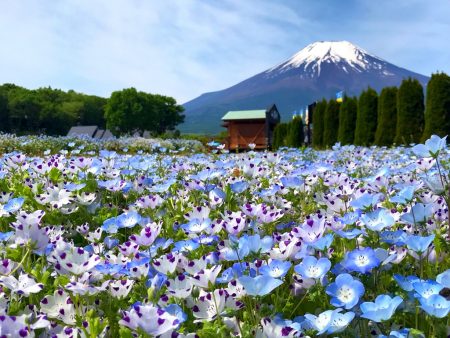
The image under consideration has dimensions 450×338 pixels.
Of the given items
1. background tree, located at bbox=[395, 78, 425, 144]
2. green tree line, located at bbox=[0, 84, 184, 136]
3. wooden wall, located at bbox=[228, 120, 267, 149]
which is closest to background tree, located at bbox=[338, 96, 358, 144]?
background tree, located at bbox=[395, 78, 425, 144]

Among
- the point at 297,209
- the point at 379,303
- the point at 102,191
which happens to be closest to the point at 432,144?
the point at 379,303

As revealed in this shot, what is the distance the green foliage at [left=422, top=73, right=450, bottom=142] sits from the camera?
52.8ft

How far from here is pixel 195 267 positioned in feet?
5.13

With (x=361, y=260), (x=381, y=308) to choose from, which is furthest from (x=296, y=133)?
(x=381, y=308)

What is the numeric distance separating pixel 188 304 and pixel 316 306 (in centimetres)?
→ 41

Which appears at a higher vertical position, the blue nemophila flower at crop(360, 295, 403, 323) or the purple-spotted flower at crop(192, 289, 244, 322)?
the blue nemophila flower at crop(360, 295, 403, 323)

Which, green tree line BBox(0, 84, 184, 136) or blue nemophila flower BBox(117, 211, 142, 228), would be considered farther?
green tree line BBox(0, 84, 184, 136)

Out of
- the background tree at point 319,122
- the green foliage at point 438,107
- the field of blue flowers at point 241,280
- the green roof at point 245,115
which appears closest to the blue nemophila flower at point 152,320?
the field of blue flowers at point 241,280

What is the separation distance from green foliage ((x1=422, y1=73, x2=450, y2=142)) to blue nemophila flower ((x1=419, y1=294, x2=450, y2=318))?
51.7 feet

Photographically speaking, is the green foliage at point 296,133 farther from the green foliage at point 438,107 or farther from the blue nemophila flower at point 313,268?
the blue nemophila flower at point 313,268

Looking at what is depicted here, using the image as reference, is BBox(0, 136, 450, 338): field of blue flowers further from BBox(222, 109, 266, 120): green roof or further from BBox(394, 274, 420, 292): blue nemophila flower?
BBox(222, 109, 266, 120): green roof

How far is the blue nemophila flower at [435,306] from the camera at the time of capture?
1188 millimetres

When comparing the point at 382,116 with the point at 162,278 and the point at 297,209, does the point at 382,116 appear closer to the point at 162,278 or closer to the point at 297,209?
the point at 297,209

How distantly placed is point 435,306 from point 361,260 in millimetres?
286
